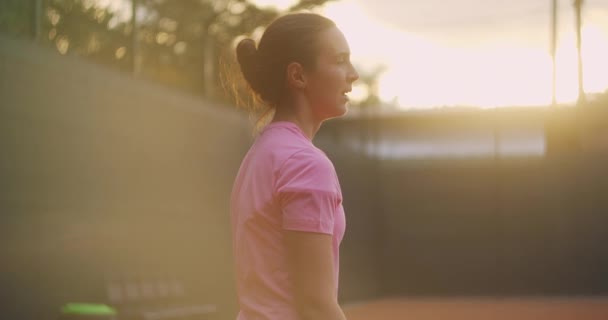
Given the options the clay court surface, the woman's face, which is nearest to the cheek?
the woman's face

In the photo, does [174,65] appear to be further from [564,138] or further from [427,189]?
[564,138]

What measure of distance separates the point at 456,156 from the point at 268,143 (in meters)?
18.1

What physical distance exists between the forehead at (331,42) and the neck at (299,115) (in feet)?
0.35

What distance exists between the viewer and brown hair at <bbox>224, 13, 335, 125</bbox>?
1.77 m

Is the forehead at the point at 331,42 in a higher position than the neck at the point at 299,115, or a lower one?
higher

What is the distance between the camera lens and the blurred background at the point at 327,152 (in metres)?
7.79

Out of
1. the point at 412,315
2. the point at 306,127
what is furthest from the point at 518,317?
the point at 306,127

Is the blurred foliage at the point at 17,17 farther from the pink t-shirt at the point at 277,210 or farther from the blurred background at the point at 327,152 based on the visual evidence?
the pink t-shirt at the point at 277,210

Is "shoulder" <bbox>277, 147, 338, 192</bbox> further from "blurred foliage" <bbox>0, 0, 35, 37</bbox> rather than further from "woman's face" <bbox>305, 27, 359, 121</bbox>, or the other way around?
"blurred foliage" <bbox>0, 0, 35, 37</bbox>

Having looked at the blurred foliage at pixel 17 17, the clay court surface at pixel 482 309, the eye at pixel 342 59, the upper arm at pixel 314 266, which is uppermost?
the blurred foliage at pixel 17 17

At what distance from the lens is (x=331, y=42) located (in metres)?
1.78

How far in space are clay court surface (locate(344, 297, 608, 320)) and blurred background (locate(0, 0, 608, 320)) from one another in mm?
673

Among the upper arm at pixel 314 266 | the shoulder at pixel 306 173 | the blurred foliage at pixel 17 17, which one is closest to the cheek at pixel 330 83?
the shoulder at pixel 306 173

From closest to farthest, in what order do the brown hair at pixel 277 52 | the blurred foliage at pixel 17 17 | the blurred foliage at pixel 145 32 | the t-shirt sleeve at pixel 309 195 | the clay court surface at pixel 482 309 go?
1. the t-shirt sleeve at pixel 309 195
2. the brown hair at pixel 277 52
3. the blurred foliage at pixel 17 17
4. the blurred foliage at pixel 145 32
5. the clay court surface at pixel 482 309
